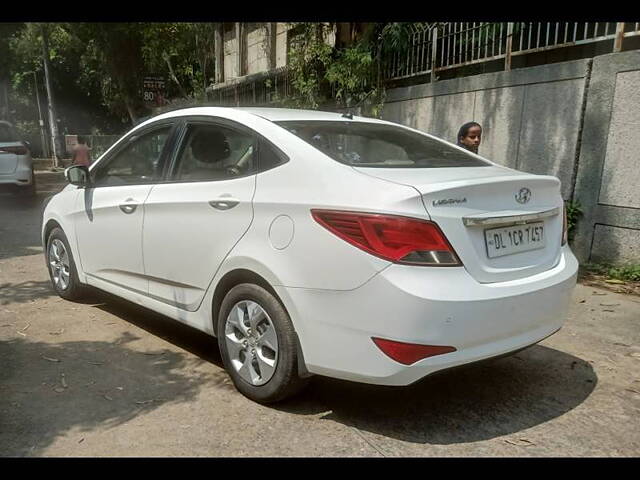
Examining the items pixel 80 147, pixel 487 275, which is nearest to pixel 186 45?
pixel 80 147

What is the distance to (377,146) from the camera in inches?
134

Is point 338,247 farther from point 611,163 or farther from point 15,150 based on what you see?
point 15,150

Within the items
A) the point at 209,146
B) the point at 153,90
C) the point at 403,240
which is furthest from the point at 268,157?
the point at 153,90

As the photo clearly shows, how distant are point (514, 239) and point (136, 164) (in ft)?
9.27

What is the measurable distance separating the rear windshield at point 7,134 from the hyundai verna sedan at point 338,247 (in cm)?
910

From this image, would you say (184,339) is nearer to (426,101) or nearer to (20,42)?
(426,101)

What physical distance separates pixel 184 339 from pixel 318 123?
1911 millimetres

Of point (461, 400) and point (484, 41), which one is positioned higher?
point (484, 41)

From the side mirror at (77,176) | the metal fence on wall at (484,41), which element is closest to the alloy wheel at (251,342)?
the side mirror at (77,176)

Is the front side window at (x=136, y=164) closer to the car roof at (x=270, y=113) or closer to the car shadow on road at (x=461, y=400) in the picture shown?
the car roof at (x=270, y=113)

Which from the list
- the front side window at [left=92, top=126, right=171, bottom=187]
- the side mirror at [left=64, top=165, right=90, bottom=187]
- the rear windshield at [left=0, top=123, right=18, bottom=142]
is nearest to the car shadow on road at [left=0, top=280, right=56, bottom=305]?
the side mirror at [left=64, top=165, right=90, bottom=187]

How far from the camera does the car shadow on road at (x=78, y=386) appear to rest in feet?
9.16

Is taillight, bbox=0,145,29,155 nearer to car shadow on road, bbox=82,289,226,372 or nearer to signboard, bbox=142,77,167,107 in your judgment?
signboard, bbox=142,77,167,107

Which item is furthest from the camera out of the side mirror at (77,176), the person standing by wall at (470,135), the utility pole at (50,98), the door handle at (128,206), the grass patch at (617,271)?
the utility pole at (50,98)
